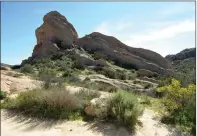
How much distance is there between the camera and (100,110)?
672cm

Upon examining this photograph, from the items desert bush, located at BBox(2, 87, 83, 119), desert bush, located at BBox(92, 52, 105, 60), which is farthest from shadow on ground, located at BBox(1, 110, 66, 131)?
desert bush, located at BBox(92, 52, 105, 60)

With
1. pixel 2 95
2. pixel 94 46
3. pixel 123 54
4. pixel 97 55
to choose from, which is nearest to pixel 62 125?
pixel 2 95

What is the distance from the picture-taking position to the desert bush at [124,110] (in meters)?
6.18

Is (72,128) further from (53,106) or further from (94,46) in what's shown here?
(94,46)

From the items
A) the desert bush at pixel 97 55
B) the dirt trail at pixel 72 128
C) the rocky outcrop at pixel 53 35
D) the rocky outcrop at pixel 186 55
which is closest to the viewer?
the dirt trail at pixel 72 128

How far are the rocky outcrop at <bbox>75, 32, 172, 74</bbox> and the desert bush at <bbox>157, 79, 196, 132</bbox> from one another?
117 ft

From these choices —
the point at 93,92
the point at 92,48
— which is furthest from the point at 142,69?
the point at 93,92

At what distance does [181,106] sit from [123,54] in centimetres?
3872

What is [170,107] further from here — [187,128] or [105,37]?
[105,37]

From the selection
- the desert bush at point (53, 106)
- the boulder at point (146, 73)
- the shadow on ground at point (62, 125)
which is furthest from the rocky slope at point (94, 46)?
the shadow on ground at point (62, 125)

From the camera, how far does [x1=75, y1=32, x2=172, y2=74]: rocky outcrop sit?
4400 cm

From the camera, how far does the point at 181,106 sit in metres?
7.47

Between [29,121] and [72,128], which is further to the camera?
[29,121]

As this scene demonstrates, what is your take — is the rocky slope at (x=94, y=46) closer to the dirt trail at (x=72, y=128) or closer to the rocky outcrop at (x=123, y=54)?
the rocky outcrop at (x=123, y=54)
